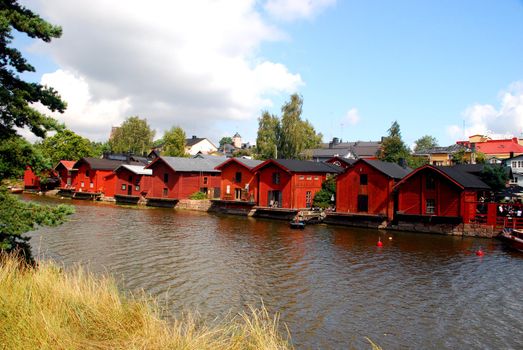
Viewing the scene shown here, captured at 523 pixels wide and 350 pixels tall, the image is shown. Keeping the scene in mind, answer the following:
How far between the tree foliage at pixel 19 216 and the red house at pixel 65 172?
64.3 metres

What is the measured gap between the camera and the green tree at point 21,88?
13.7 meters

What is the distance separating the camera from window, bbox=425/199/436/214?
3934 cm

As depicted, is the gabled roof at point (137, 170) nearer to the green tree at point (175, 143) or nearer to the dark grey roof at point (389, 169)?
the green tree at point (175, 143)

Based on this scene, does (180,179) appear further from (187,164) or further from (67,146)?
(67,146)

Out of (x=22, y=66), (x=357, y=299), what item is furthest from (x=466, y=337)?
(x=22, y=66)

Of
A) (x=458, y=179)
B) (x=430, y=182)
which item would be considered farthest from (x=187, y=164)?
(x=458, y=179)

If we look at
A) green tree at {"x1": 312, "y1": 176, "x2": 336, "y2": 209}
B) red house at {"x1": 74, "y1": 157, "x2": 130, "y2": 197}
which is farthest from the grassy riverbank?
red house at {"x1": 74, "y1": 157, "x2": 130, "y2": 197}

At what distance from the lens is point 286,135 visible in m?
74.1

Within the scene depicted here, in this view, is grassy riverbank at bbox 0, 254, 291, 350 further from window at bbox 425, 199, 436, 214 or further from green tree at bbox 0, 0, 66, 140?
window at bbox 425, 199, 436, 214

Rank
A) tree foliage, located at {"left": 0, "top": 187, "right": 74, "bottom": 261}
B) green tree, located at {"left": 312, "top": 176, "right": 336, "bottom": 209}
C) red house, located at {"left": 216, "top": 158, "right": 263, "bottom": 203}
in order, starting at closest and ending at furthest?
tree foliage, located at {"left": 0, "top": 187, "right": 74, "bottom": 261}, green tree, located at {"left": 312, "top": 176, "right": 336, "bottom": 209}, red house, located at {"left": 216, "top": 158, "right": 263, "bottom": 203}

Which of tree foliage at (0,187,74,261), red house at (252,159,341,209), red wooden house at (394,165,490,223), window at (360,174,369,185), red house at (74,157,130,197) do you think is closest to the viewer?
tree foliage at (0,187,74,261)

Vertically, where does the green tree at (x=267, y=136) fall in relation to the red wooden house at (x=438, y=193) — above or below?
above

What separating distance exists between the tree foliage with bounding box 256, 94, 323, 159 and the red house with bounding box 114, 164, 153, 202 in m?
21.1

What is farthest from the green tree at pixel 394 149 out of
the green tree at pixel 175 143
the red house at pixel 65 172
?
the red house at pixel 65 172
